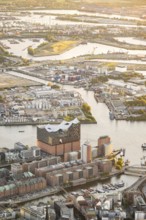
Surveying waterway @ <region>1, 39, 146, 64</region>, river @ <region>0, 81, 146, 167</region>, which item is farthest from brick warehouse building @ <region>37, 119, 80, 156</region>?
waterway @ <region>1, 39, 146, 64</region>

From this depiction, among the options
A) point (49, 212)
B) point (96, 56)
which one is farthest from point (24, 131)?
point (96, 56)

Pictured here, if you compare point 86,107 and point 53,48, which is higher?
point 53,48

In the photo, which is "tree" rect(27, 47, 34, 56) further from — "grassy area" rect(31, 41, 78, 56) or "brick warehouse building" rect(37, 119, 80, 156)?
"brick warehouse building" rect(37, 119, 80, 156)

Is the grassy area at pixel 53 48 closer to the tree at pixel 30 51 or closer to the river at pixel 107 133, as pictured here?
the tree at pixel 30 51

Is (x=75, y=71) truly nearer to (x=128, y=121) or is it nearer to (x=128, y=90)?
(x=128, y=90)

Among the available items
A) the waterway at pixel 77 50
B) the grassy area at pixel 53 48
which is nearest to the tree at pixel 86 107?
the waterway at pixel 77 50

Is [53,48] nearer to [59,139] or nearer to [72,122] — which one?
[72,122]

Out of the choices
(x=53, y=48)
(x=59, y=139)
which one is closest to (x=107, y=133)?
(x=59, y=139)
